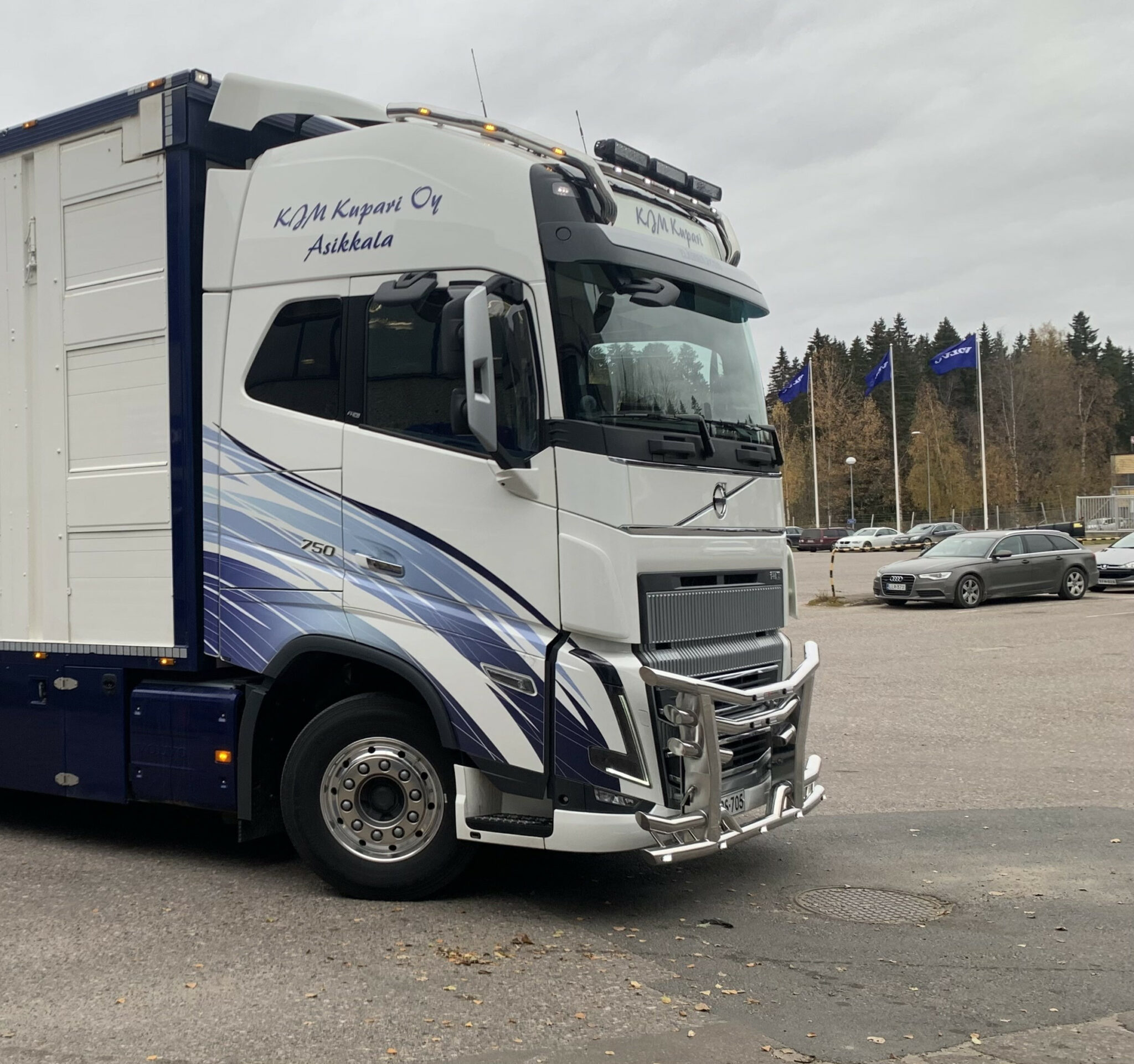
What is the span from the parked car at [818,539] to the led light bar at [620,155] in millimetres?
64104

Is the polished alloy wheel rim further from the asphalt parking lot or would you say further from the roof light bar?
the roof light bar

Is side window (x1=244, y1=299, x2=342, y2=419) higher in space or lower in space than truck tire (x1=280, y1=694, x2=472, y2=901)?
higher

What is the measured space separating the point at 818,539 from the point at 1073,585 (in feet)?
152

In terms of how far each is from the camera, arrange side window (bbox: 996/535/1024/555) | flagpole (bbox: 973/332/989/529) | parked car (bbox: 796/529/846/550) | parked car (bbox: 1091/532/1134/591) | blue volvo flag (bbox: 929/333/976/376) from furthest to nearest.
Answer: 1. parked car (bbox: 796/529/846/550)
2. flagpole (bbox: 973/332/989/529)
3. blue volvo flag (bbox: 929/333/976/376)
4. parked car (bbox: 1091/532/1134/591)
5. side window (bbox: 996/535/1024/555)

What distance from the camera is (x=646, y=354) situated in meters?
5.53

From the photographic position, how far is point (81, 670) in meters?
6.34

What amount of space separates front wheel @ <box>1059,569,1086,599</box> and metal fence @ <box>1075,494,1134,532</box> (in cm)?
4992

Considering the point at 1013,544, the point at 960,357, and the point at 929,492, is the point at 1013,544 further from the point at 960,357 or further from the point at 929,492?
the point at 929,492

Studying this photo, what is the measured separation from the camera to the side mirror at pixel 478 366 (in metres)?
5.02

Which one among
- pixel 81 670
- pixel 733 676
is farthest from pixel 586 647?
pixel 81 670

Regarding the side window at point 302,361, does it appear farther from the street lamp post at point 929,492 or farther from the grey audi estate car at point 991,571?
the street lamp post at point 929,492

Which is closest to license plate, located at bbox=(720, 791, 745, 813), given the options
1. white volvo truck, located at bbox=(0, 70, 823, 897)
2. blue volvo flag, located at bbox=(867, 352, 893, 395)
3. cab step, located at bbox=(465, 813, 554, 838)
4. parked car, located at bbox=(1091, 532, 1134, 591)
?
white volvo truck, located at bbox=(0, 70, 823, 897)

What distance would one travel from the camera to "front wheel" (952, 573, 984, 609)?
22734mm

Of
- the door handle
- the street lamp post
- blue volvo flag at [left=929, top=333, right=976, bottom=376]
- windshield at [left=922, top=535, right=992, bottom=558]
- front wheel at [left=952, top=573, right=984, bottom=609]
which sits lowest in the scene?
front wheel at [left=952, top=573, right=984, bottom=609]
